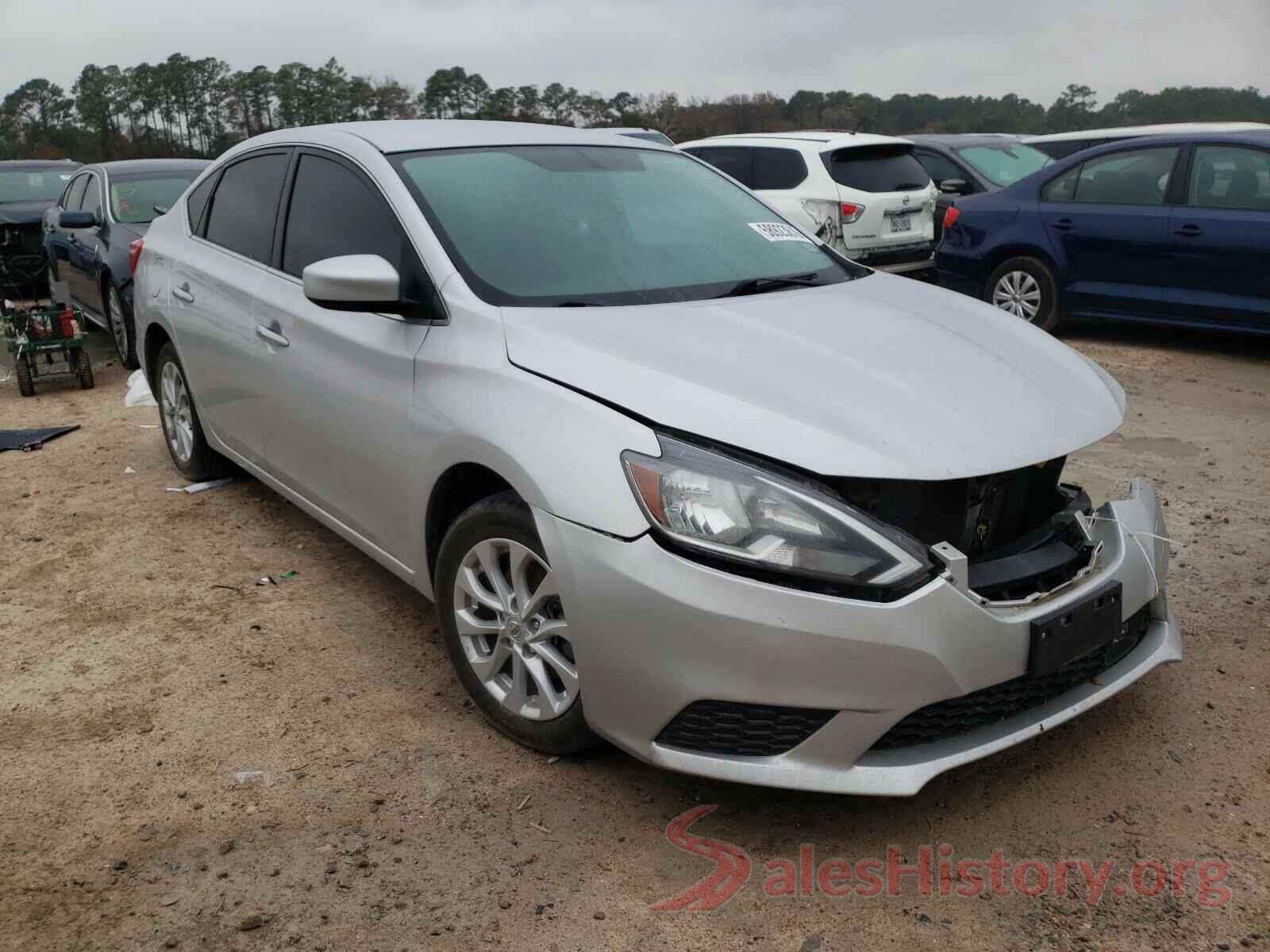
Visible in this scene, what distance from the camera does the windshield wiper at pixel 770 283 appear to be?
11.1 ft

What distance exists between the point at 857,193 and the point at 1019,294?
1.86m

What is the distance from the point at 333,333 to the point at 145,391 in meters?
4.65

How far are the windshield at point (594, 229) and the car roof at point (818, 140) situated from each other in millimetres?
6416

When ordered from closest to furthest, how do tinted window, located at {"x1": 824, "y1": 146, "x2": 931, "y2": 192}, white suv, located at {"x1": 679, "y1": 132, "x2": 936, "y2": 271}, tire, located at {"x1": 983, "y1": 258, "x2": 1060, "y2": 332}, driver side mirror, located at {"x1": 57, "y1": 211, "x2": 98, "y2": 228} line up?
1. driver side mirror, located at {"x1": 57, "y1": 211, "x2": 98, "y2": 228}
2. tire, located at {"x1": 983, "y1": 258, "x2": 1060, "y2": 332}
3. white suv, located at {"x1": 679, "y1": 132, "x2": 936, "y2": 271}
4. tinted window, located at {"x1": 824, "y1": 146, "x2": 931, "y2": 192}

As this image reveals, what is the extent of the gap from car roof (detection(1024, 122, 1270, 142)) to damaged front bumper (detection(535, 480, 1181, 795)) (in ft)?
23.3

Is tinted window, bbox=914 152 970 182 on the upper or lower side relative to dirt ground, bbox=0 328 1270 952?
upper

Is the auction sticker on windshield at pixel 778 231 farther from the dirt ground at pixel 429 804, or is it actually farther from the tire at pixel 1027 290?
the tire at pixel 1027 290

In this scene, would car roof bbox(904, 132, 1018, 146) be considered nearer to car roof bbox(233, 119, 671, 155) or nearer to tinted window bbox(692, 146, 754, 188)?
tinted window bbox(692, 146, 754, 188)

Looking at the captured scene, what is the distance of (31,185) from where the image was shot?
42.0 ft

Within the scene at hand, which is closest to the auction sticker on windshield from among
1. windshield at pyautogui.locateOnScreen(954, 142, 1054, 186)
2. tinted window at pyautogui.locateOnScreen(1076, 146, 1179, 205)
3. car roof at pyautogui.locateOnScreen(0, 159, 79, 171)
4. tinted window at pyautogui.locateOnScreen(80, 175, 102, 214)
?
tinted window at pyautogui.locateOnScreen(1076, 146, 1179, 205)

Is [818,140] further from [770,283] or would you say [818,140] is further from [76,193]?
[770,283]

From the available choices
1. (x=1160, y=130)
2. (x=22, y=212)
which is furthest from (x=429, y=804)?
(x=22, y=212)

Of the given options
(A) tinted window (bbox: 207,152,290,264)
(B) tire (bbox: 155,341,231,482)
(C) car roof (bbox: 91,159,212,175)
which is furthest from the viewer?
(C) car roof (bbox: 91,159,212,175)

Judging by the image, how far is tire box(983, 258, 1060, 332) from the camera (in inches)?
331
